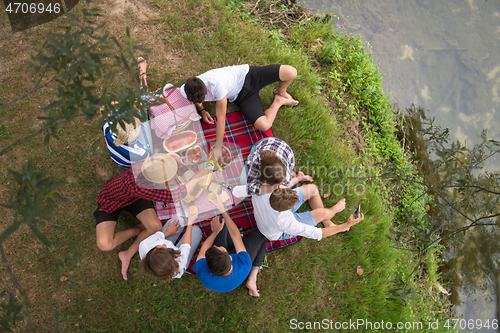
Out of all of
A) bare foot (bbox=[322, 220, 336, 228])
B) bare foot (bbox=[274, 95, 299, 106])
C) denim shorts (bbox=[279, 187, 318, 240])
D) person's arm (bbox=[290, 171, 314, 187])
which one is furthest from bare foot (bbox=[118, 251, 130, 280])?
bare foot (bbox=[274, 95, 299, 106])

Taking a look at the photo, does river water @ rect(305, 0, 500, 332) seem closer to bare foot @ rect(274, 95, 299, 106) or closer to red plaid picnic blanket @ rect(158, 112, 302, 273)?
bare foot @ rect(274, 95, 299, 106)

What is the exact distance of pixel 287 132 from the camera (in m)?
4.26

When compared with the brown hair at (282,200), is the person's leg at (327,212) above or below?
below

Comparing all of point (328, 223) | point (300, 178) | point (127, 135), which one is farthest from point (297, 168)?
point (127, 135)

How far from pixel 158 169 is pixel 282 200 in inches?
54.0

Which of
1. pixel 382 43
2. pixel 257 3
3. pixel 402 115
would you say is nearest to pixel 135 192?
pixel 257 3

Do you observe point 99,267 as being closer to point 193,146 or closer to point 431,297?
point 193,146

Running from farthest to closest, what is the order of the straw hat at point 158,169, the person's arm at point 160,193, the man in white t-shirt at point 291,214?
→ the man in white t-shirt at point 291,214, the person's arm at point 160,193, the straw hat at point 158,169

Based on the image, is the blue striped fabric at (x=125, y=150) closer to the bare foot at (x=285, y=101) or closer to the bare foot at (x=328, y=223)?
the bare foot at (x=285, y=101)

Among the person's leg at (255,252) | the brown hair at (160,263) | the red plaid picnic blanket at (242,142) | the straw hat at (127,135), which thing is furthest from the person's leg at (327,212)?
the straw hat at (127,135)

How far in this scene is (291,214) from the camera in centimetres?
325

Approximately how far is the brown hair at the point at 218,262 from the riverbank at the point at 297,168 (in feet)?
3.66

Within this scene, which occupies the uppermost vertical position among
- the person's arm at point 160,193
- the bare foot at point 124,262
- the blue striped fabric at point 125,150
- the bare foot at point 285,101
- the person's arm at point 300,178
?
the bare foot at point 285,101

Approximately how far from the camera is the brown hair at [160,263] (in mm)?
2857
